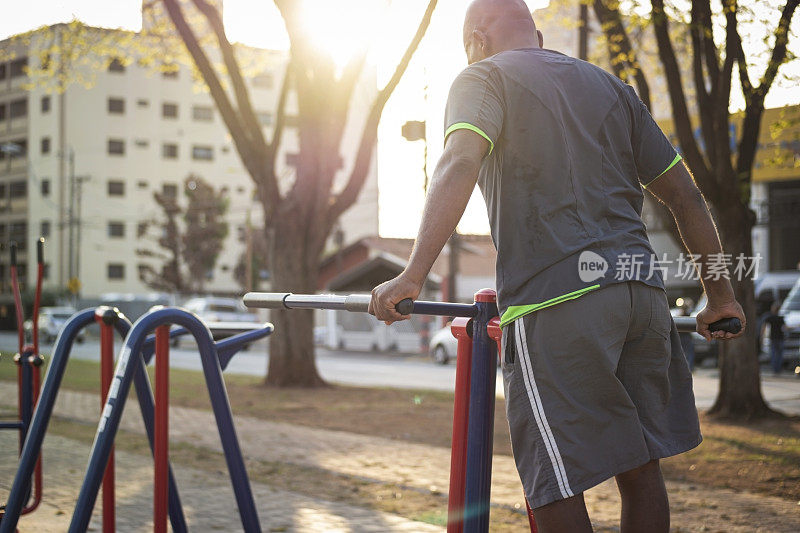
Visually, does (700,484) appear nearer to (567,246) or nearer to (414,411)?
(567,246)

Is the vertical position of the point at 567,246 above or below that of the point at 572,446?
above

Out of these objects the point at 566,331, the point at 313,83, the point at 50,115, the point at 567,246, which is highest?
the point at 50,115

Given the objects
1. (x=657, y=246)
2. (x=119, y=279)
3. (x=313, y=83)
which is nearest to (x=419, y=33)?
(x=313, y=83)

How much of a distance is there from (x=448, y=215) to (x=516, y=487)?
4.34m

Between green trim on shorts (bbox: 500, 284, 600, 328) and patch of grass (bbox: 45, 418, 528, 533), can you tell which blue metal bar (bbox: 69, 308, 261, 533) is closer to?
green trim on shorts (bbox: 500, 284, 600, 328)

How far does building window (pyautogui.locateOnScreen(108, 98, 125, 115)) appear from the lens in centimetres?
7194

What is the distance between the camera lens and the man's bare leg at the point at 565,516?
2512mm

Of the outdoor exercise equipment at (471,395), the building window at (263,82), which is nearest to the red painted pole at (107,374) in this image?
the outdoor exercise equipment at (471,395)

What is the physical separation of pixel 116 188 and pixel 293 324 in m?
59.9

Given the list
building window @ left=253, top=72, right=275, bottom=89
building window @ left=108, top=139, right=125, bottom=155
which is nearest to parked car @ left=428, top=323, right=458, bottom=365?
building window @ left=108, top=139, right=125, bottom=155

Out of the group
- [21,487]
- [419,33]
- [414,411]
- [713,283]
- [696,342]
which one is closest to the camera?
[713,283]

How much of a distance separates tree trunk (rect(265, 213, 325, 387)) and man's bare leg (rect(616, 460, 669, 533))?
12890 millimetres

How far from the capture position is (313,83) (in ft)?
49.5

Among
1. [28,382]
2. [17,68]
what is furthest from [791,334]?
[17,68]
